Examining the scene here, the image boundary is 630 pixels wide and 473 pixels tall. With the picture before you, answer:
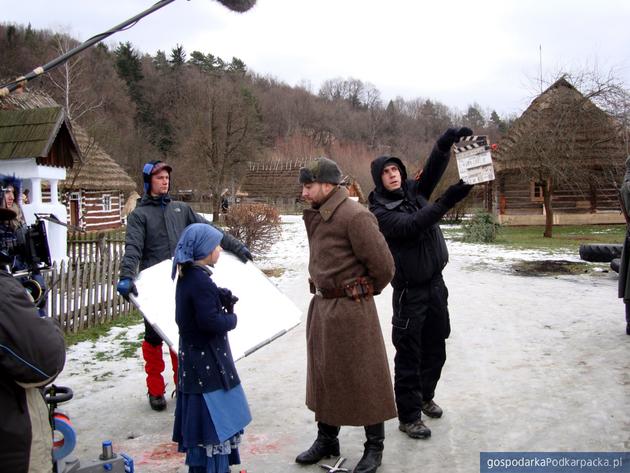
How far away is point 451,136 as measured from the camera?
173 inches

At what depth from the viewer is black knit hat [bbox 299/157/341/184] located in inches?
154

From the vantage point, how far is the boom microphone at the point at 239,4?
183 inches

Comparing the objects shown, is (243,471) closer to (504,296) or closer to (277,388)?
(277,388)

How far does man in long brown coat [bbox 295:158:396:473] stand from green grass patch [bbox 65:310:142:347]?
4647 mm

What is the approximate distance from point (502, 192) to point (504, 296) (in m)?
20.8

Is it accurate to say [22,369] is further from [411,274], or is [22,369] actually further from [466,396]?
[466,396]

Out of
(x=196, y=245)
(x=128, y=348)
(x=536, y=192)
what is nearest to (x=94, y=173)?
(x=128, y=348)

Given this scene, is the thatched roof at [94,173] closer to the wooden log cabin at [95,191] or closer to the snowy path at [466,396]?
the wooden log cabin at [95,191]

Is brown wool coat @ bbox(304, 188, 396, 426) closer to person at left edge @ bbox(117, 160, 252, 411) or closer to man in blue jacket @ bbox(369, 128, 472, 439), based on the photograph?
man in blue jacket @ bbox(369, 128, 472, 439)

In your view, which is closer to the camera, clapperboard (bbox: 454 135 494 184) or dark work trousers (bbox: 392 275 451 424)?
clapperboard (bbox: 454 135 494 184)

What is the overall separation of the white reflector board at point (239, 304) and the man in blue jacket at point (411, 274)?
855 millimetres

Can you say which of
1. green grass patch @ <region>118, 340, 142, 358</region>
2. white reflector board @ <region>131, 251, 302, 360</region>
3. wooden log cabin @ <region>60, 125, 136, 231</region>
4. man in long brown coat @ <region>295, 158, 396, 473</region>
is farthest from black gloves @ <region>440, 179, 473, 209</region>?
wooden log cabin @ <region>60, 125, 136, 231</region>

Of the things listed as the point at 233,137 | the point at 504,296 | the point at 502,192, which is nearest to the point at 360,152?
the point at 233,137

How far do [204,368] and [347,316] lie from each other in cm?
96
